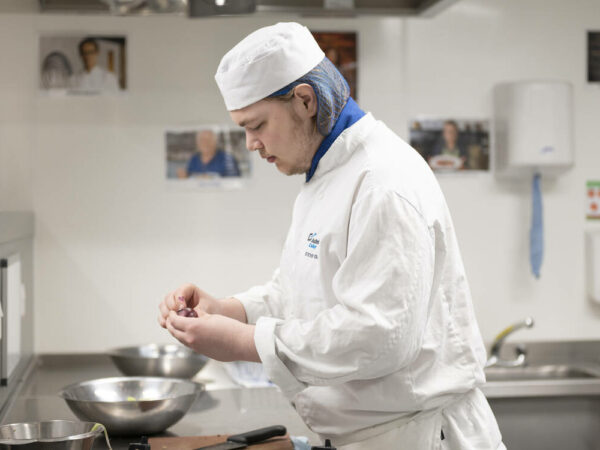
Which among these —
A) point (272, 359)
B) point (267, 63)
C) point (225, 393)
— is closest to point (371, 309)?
point (272, 359)

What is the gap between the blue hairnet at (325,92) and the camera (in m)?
1.21

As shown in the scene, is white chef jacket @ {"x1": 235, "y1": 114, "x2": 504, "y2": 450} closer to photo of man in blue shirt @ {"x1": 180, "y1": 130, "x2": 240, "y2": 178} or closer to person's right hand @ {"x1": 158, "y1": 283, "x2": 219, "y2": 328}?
person's right hand @ {"x1": 158, "y1": 283, "x2": 219, "y2": 328}

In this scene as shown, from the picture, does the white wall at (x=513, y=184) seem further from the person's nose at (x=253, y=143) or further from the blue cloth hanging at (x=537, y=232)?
the person's nose at (x=253, y=143)

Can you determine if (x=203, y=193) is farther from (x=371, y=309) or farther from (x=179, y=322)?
(x=371, y=309)

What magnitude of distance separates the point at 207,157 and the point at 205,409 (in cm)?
98

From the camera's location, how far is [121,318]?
98.7 inches

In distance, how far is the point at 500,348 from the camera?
8.51 feet

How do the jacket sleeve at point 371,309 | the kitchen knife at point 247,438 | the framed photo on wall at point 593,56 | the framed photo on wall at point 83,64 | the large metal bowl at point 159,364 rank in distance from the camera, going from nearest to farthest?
the jacket sleeve at point 371,309
the kitchen knife at point 247,438
the large metal bowl at point 159,364
the framed photo on wall at point 83,64
the framed photo on wall at point 593,56

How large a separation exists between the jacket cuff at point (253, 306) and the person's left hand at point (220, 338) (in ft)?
1.00

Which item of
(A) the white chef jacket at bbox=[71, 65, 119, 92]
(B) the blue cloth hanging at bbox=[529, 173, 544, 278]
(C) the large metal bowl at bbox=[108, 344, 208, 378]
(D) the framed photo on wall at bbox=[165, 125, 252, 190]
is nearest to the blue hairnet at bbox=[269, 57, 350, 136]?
(C) the large metal bowl at bbox=[108, 344, 208, 378]

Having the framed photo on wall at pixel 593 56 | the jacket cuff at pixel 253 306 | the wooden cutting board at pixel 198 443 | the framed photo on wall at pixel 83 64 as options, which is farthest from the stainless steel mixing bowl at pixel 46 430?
the framed photo on wall at pixel 593 56

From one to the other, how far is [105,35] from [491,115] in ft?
4.19

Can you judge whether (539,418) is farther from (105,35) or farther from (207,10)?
(105,35)

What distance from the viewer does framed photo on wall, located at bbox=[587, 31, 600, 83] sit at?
8.84 feet
